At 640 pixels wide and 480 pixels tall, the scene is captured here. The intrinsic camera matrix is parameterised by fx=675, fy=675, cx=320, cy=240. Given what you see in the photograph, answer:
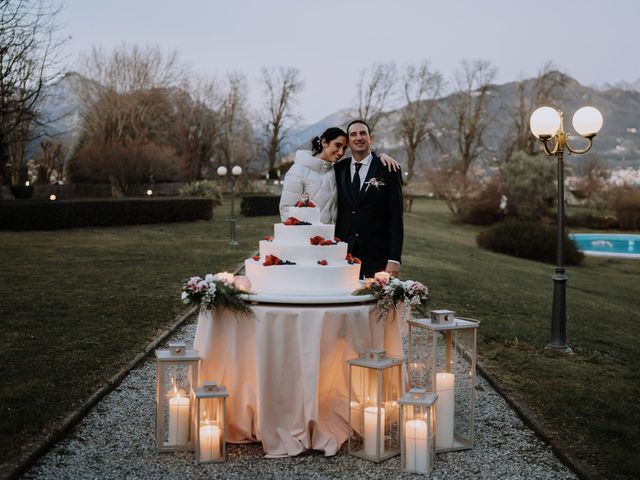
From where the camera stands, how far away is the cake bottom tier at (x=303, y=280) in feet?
16.0

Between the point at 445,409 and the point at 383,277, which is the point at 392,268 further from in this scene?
the point at 445,409

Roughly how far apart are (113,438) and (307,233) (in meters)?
2.11

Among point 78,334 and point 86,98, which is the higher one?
point 86,98

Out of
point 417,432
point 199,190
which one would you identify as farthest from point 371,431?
point 199,190

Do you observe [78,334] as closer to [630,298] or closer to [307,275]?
[307,275]

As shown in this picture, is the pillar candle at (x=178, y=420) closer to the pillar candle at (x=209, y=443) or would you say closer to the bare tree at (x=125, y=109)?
the pillar candle at (x=209, y=443)

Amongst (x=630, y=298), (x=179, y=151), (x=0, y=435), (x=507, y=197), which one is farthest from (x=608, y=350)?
(x=179, y=151)

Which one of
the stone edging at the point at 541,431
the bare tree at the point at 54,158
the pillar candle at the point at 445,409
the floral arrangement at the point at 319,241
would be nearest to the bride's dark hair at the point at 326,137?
the floral arrangement at the point at 319,241

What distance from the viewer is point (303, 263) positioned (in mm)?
4973

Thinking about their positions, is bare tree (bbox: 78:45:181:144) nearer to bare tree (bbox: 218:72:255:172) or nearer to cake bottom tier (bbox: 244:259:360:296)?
bare tree (bbox: 218:72:255:172)

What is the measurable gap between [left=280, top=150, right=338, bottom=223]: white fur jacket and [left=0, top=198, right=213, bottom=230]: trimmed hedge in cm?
2299

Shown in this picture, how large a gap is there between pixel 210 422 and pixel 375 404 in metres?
1.16

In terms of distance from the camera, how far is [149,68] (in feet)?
173

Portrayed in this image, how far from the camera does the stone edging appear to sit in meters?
4.46
